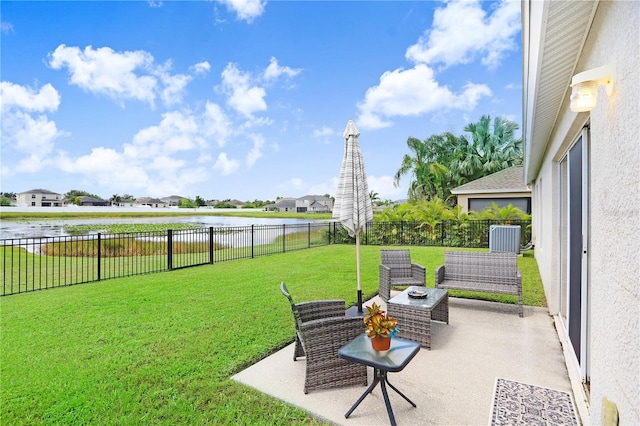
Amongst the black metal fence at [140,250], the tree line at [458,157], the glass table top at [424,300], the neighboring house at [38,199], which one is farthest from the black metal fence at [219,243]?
the tree line at [458,157]

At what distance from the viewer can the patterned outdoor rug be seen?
2510mm

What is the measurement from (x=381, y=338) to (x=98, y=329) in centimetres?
414

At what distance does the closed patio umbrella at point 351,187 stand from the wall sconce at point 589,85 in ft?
9.69

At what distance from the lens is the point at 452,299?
6.19 metres

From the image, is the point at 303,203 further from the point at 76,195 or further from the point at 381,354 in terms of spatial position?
the point at 381,354

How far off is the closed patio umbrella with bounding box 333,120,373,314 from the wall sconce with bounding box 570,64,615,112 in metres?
2.95

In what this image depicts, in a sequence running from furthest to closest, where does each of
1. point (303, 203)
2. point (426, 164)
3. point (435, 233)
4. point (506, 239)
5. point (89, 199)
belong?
point (303, 203)
point (426, 164)
point (89, 199)
point (435, 233)
point (506, 239)

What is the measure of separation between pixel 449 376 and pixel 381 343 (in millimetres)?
1122

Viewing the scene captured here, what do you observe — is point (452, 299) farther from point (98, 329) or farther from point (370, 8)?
point (370, 8)

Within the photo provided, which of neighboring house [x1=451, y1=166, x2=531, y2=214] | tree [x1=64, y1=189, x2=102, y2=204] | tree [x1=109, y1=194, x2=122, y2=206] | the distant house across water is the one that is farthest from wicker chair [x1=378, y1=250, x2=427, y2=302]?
the distant house across water

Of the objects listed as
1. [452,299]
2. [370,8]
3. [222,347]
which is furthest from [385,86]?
[222,347]

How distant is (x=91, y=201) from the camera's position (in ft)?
63.3

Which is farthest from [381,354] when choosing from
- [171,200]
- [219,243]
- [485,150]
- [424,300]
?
[171,200]

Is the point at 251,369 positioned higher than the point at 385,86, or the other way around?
the point at 385,86
